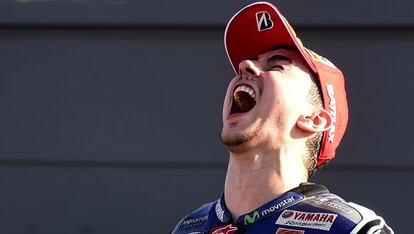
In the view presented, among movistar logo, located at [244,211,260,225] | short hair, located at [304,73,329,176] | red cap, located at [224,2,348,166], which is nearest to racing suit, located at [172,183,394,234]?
movistar logo, located at [244,211,260,225]

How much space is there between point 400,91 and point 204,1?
3.21ft

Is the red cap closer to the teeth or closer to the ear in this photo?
the ear

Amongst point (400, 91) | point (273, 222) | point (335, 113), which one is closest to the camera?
point (273, 222)

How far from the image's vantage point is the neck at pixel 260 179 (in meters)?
3.24

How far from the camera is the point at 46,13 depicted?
546 centimetres

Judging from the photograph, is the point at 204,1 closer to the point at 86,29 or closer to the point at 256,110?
the point at 86,29

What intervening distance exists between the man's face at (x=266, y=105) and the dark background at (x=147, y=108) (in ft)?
6.46

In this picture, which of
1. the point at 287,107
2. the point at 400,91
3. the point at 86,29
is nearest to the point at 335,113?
the point at 287,107

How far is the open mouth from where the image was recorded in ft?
10.9

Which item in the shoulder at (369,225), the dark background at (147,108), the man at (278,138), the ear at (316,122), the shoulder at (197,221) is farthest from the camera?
the dark background at (147,108)

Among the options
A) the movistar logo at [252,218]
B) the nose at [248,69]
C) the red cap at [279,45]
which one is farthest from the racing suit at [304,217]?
the nose at [248,69]

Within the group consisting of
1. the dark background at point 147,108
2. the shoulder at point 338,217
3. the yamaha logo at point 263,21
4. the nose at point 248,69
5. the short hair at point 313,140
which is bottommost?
the dark background at point 147,108

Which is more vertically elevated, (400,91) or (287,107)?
(287,107)

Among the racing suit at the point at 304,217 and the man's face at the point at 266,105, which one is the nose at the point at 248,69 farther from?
the racing suit at the point at 304,217
